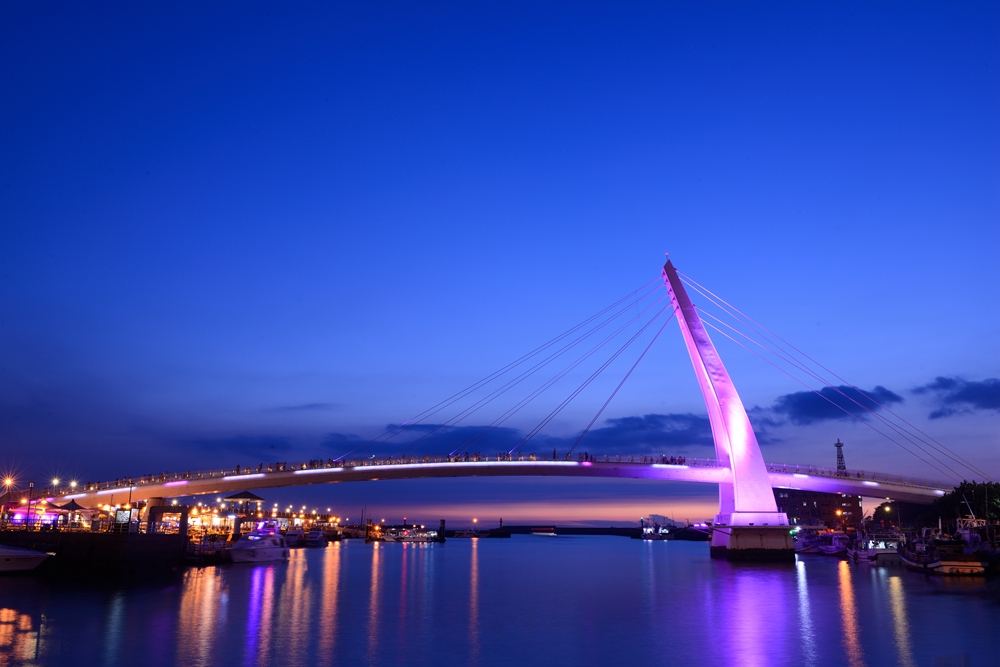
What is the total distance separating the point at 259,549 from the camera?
1802 inches

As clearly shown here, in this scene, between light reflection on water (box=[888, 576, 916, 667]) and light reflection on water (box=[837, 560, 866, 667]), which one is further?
light reflection on water (box=[837, 560, 866, 667])

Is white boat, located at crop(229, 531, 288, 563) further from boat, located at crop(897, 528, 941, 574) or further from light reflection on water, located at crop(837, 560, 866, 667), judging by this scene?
boat, located at crop(897, 528, 941, 574)

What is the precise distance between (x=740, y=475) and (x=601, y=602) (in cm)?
1824

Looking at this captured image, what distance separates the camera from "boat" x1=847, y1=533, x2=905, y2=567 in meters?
46.0

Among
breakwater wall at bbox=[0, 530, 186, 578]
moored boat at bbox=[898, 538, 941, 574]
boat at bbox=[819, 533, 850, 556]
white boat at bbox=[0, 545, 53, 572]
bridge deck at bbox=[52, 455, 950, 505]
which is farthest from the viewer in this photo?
boat at bbox=[819, 533, 850, 556]

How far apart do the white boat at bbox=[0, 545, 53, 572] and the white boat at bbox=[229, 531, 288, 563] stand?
13.7 meters

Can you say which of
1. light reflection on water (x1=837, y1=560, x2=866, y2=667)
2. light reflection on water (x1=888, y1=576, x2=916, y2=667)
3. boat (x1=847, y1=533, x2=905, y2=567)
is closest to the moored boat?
boat (x1=847, y1=533, x2=905, y2=567)

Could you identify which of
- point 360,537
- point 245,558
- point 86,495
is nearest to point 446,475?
point 245,558

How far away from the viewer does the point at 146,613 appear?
2158 cm

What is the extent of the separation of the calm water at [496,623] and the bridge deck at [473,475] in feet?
50.8

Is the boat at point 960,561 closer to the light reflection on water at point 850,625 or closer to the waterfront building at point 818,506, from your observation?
the light reflection on water at point 850,625

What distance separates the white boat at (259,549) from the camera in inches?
1753

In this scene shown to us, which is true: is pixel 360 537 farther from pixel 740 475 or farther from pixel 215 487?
pixel 740 475

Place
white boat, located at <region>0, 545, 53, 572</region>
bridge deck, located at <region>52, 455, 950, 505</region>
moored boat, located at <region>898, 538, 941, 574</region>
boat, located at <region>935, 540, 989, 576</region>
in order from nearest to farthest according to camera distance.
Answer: white boat, located at <region>0, 545, 53, 572</region> < boat, located at <region>935, 540, 989, 576</region> < moored boat, located at <region>898, 538, 941, 574</region> < bridge deck, located at <region>52, 455, 950, 505</region>
